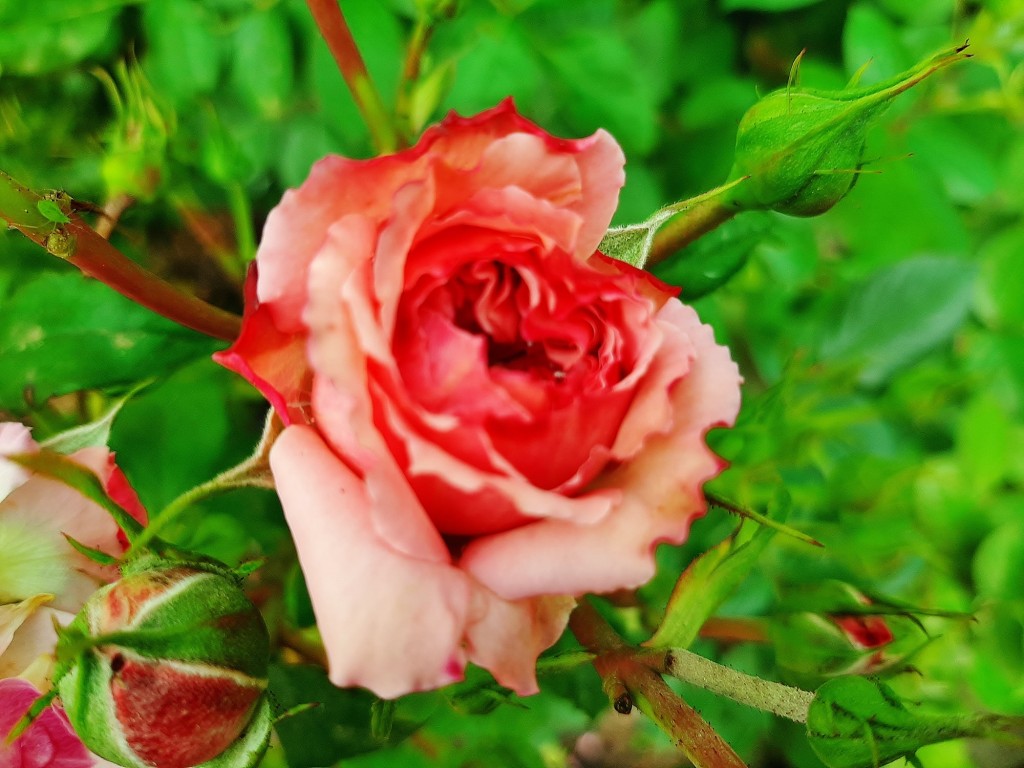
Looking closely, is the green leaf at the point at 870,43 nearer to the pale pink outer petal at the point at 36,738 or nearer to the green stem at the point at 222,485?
the green stem at the point at 222,485

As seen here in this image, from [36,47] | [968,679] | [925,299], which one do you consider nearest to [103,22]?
[36,47]

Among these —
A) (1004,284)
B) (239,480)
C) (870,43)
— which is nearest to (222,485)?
(239,480)

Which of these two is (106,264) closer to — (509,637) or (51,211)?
(51,211)

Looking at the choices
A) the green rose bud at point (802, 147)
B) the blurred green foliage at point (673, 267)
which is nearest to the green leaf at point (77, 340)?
the blurred green foliage at point (673, 267)

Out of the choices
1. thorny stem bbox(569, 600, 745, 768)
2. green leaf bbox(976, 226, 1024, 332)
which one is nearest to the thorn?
thorny stem bbox(569, 600, 745, 768)

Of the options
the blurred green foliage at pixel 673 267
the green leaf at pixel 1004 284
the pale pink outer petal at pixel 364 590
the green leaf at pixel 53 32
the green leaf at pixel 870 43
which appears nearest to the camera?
the pale pink outer petal at pixel 364 590

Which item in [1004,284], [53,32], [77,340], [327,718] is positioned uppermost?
[53,32]

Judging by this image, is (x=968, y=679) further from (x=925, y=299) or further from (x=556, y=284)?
(x=556, y=284)
